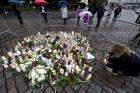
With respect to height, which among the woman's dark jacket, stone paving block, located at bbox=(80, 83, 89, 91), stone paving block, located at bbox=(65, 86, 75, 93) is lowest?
stone paving block, located at bbox=(80, 83, 89, 91)

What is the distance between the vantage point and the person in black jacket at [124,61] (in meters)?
4.35

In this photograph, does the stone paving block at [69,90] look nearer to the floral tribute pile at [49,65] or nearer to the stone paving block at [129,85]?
the floral tribute pile at [49,65]

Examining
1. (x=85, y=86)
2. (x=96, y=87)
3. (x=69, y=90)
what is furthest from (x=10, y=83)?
(x=96, y=87)

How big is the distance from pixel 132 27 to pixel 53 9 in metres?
13.3

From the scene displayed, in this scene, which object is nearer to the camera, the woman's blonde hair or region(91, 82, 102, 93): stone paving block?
region(91, 82, 102, 93): stone paving block

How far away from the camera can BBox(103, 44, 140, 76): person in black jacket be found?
4352 mm

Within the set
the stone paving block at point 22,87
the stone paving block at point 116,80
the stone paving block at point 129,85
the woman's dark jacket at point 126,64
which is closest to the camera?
the stone paving block at point 22,87

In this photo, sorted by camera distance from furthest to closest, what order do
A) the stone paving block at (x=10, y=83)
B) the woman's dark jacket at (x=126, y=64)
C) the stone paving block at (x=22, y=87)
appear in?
the woman's dark jacket at (x=126, y=64) → the stone paving block at (x=10, y=83) → the stone paving block at (x=22, y=87)

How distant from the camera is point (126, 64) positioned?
439cm

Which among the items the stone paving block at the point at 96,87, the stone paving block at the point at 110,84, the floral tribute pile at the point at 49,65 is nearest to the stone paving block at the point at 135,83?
the stone paving block at the point at 110,84

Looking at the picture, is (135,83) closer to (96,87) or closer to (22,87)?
(96,87)

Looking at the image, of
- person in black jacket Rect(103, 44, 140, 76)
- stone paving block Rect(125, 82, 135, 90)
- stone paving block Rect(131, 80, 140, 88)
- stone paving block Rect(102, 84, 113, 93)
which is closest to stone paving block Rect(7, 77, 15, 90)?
stone paving block Rect(102, 84, 113, 93)

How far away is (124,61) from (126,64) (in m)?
0.11

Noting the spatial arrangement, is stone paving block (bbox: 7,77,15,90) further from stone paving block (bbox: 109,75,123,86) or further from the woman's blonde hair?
the woman's blonde hair
